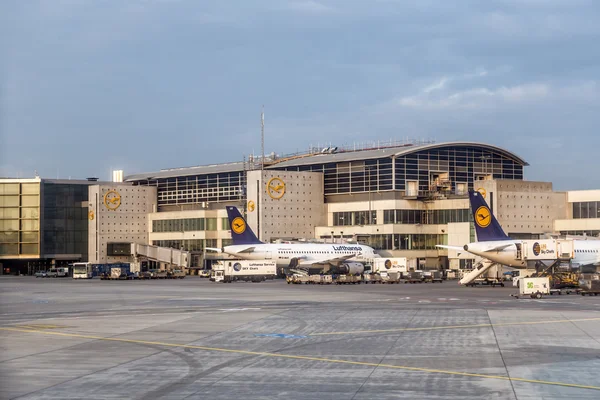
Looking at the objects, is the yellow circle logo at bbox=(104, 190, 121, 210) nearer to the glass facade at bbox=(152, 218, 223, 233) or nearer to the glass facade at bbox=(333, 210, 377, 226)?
the glass facade at bbox=(152, 218, 223, 233)

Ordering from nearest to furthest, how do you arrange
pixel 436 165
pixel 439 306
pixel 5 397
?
pixel 5 397 → pixel 439 306 → pixel 436 165

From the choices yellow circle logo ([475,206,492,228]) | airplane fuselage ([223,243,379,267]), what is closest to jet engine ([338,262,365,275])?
airplane fuselage ([223,243,379,267])

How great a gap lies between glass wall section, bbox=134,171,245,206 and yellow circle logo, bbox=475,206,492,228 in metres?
68.3

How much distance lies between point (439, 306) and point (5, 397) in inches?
1428

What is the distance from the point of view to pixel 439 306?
53469 millimetres

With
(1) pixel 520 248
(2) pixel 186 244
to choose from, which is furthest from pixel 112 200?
(1) pixel 520 248

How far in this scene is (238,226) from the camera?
11031cm

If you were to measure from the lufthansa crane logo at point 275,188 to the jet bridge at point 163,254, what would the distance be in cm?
1850

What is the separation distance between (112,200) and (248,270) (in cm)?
6409

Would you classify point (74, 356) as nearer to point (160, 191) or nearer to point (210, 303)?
point (210, 303)

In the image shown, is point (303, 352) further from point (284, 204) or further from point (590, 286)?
point (284, 204)

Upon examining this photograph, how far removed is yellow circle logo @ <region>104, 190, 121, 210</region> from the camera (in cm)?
15825

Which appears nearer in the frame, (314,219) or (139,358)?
(139,358)

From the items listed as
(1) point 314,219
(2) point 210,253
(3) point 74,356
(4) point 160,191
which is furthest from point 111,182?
(3) point 74,356
